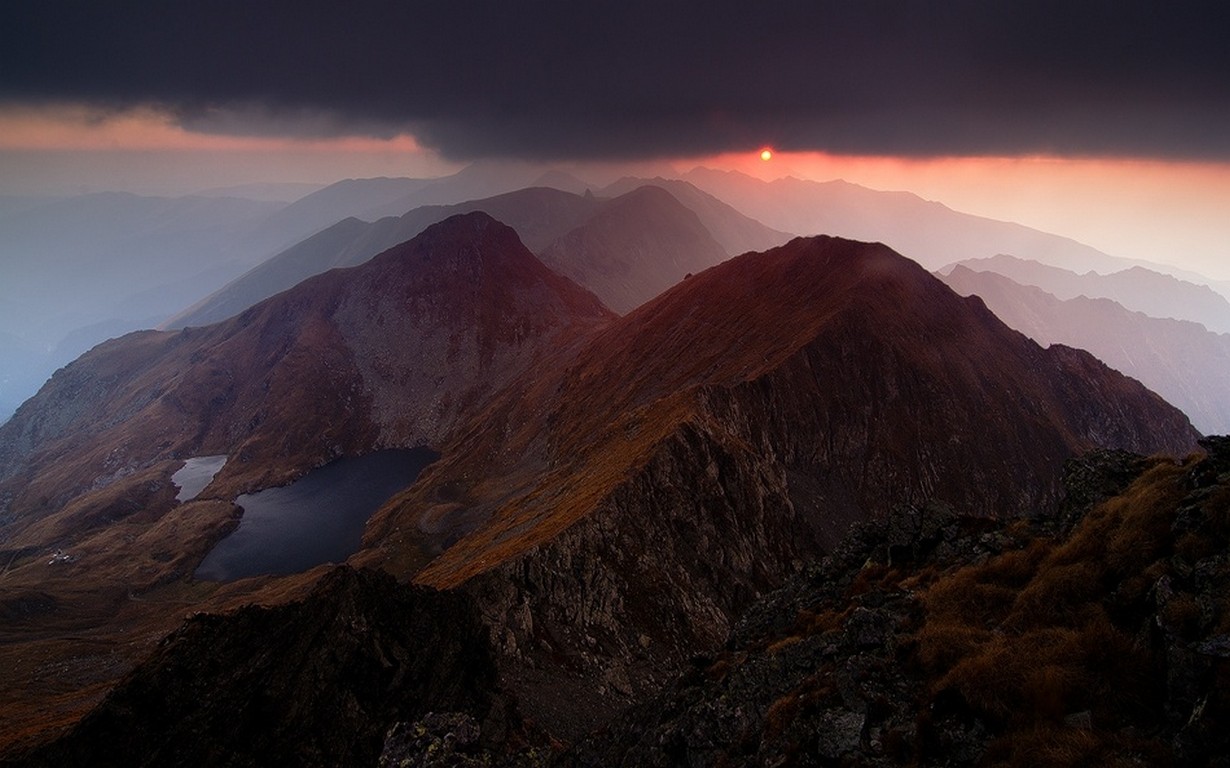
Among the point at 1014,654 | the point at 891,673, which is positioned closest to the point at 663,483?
the point at 891,673

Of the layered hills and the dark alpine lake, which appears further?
the dark alpine lake

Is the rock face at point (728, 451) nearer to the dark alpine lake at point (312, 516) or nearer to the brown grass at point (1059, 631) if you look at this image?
the dark alpine lake at point (312, 516)

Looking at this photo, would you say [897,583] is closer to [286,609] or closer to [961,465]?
[286,609]

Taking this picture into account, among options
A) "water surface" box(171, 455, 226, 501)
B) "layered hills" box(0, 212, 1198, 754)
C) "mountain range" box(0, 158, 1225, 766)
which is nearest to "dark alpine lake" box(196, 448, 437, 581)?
"mountain range" box(0, 158, 1225, 766)

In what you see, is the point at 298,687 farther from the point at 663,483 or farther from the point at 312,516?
the point at 312,516

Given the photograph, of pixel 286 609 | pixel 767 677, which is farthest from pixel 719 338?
pixel 767 677

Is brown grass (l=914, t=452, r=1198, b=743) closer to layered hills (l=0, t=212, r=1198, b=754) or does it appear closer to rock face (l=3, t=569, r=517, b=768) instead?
rock face (l=3, t=569, r=517, b=768)
